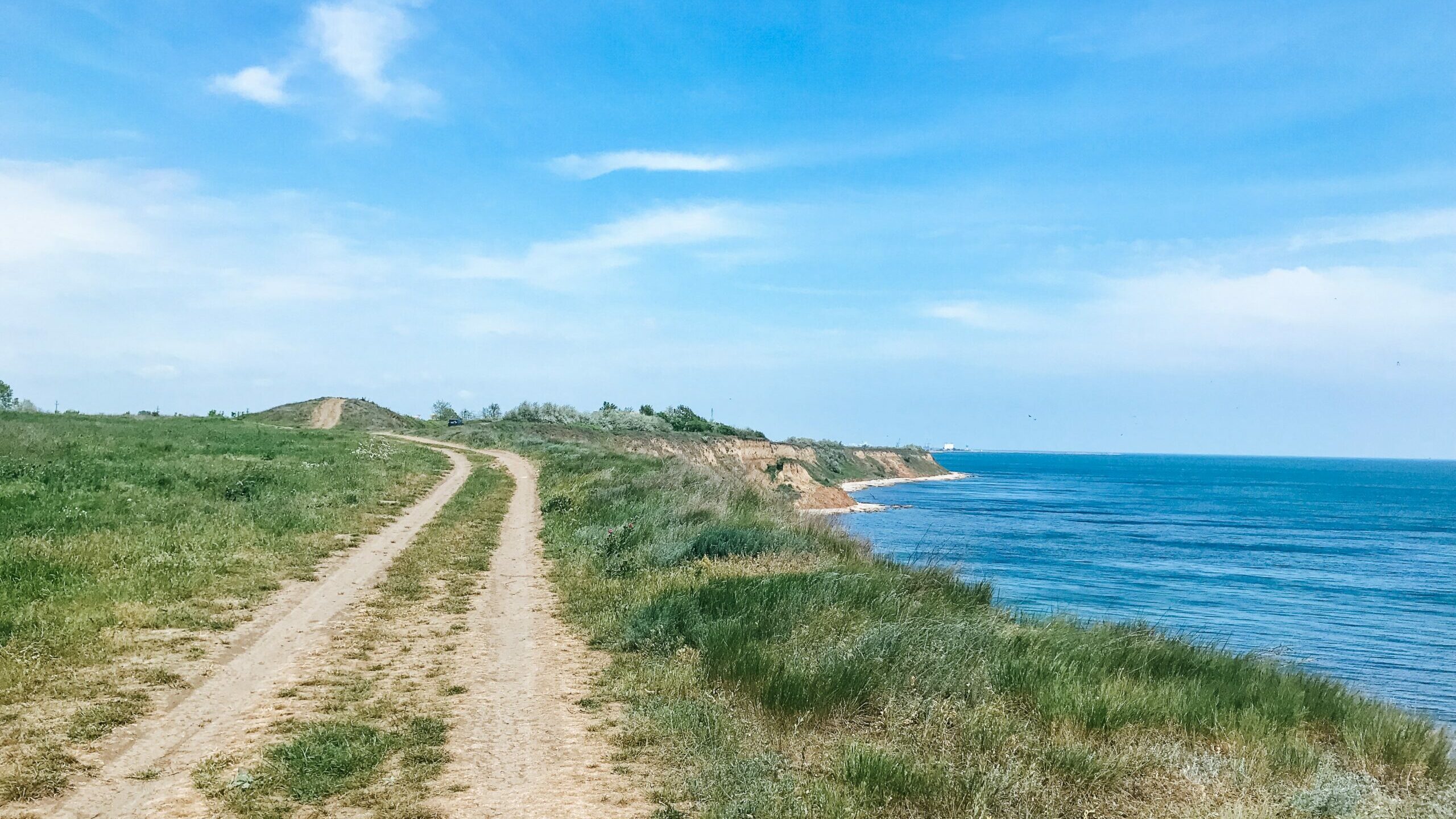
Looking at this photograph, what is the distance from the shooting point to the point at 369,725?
7.07 meters

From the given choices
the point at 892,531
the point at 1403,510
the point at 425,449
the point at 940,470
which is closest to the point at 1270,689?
the point at 892,531

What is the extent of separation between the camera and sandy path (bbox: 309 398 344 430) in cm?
9125

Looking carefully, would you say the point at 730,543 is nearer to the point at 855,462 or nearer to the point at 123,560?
the point at 123,560

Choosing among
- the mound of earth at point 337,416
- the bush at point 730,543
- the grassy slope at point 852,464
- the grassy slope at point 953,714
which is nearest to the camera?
the grassy slope at point 953,714

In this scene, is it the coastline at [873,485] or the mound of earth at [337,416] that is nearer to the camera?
the coastline at [873,485]

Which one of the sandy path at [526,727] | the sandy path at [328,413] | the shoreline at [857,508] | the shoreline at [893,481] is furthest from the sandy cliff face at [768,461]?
the sandy path at [526,727]

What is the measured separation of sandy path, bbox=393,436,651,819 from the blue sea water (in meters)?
8.36

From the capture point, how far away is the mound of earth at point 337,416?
292 feet

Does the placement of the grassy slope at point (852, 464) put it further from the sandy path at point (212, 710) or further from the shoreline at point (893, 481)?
the sandy path at point (212, 710)

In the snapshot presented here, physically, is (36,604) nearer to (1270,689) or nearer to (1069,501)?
(1270,689)

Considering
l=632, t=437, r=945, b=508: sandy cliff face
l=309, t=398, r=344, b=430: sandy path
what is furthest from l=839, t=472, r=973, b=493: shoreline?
l=309, t=398, r=344, b=430: sandy path

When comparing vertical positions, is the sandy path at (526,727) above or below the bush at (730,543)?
below

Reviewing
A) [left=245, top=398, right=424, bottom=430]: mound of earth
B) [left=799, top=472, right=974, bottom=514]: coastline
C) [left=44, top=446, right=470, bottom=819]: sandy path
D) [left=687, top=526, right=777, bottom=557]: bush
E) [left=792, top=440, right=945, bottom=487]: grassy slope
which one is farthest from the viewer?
[left=792, top=440, right=945, bottom=487]: grassy slope

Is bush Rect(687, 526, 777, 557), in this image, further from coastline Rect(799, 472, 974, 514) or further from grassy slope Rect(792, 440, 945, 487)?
grassy slope Rect(792, 440, 945, 487)
